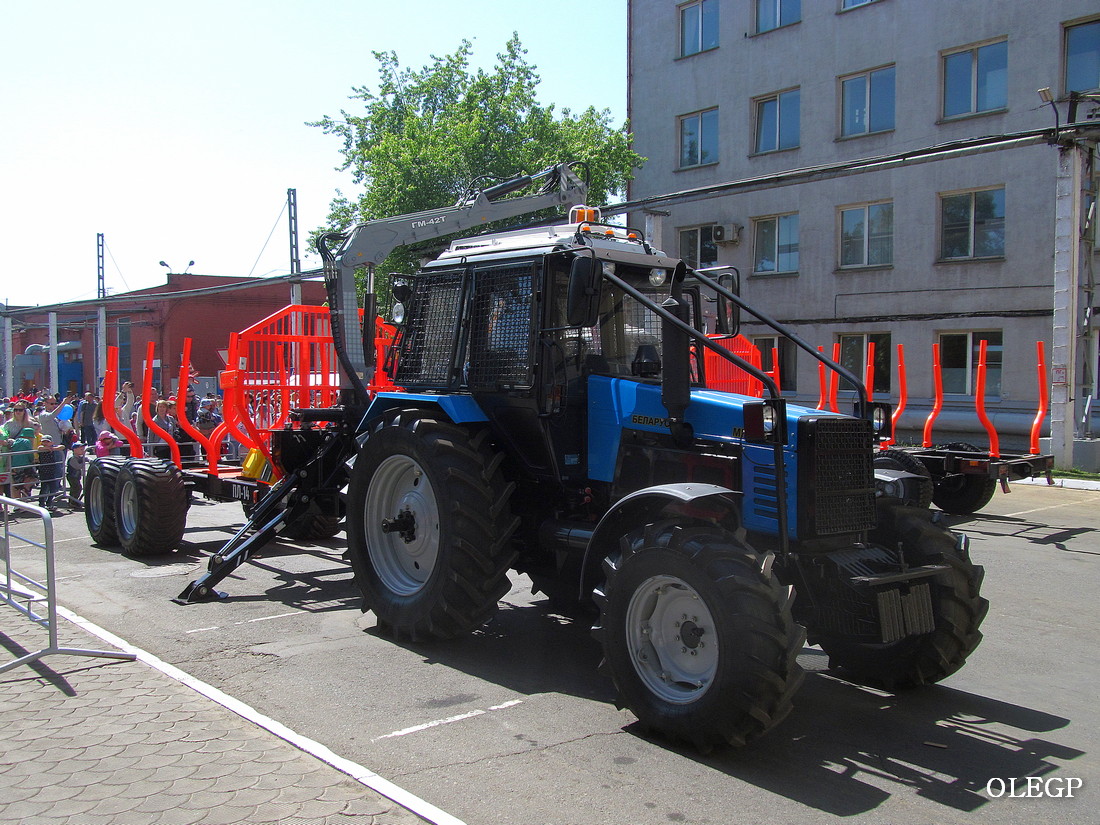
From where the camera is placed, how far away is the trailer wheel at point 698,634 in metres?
4.27

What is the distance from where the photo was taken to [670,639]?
4867 millimetres

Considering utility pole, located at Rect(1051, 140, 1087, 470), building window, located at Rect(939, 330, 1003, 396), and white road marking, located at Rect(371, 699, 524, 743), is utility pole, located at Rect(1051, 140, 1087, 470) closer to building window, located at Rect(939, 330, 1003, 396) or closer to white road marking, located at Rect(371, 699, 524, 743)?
building window, located at Rect(939, 330, 1003, 396)

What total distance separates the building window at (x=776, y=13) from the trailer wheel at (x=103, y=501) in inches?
834

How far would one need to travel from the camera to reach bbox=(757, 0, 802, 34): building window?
24.3m

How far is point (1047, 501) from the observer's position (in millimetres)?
13328

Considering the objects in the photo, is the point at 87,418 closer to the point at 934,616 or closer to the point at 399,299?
the point at 399,299

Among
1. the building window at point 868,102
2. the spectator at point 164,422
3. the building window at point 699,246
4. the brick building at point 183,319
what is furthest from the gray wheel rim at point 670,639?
the brick building at point 183,319

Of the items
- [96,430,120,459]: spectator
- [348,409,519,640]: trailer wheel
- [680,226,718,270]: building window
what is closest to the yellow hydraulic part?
[348,409,519,640]: trailer wheel

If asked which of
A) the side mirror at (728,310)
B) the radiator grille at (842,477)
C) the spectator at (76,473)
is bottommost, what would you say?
the spectator at (76,473)

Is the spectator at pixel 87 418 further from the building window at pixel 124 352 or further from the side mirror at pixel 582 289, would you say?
the building window at pixel 124 352

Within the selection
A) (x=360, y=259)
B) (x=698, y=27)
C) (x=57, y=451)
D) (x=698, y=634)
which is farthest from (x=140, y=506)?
(x=698, y=27)

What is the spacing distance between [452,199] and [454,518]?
18454 mm

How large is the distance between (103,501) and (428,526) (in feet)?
17.6

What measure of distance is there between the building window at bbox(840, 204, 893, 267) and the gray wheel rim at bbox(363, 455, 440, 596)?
18777 millimetres
